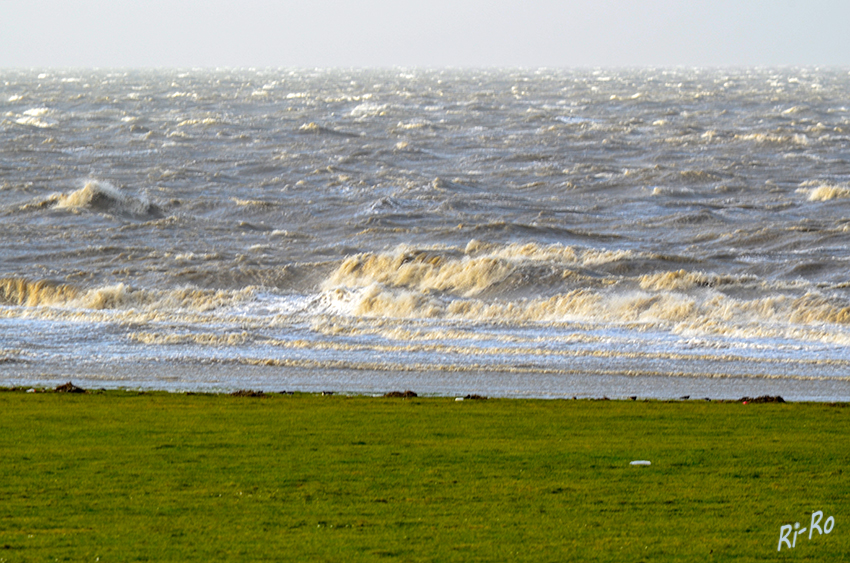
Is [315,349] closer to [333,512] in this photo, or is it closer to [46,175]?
[333,512]

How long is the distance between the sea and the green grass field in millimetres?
3945

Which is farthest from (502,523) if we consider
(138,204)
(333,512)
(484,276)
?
(138,204)

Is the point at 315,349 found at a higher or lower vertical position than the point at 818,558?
lower

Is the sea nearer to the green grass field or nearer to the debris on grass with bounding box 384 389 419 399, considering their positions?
the debris on grass with bounding box 384 389 419 399

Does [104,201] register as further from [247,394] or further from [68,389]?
[247,394]

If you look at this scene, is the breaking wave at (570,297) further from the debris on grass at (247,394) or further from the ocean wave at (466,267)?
the debris on grass at (247,394)

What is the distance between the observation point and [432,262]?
25516 millimetres

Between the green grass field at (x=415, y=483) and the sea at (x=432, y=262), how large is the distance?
155 inches

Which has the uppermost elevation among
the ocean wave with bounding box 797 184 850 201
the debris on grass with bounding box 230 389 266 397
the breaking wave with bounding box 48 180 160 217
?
the ocean wave with bounding box 797 184 850 201

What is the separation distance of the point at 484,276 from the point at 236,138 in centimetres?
3687

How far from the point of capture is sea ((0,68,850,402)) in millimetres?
16219

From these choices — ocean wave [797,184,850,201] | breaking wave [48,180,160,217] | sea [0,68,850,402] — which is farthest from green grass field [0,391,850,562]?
ocean wave [797,184,850,201]

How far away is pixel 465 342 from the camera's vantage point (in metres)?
18.2

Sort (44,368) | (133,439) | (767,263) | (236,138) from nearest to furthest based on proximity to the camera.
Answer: (133,439) < (44,368) < (767,263) < (236,138)
